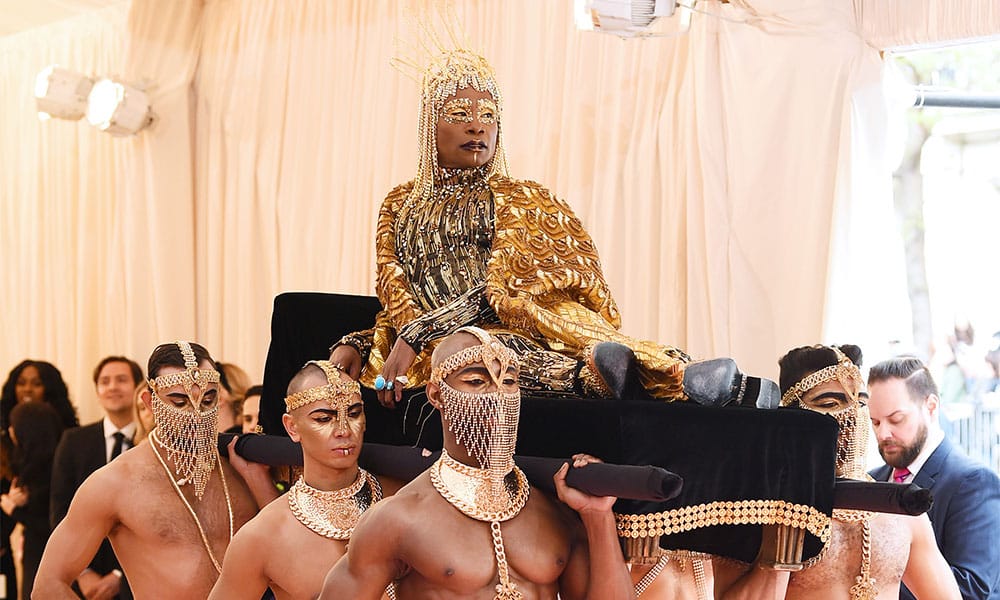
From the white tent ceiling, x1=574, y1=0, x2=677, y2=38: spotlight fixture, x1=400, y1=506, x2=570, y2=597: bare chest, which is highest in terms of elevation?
the white tent ceiling

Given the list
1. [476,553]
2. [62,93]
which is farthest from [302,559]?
[62,93]

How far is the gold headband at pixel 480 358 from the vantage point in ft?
10.6

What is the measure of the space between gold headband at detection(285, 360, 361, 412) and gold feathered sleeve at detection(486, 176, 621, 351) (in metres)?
0.57

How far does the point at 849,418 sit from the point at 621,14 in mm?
2457

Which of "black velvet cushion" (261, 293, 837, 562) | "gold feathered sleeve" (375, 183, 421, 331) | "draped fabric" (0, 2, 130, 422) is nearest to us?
"black velvet cushion" (261, 293, 837, 562)

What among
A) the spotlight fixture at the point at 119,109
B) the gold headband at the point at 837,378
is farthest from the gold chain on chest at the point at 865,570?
the spotlight fixture at the point at 119,109

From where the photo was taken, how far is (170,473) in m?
4.41

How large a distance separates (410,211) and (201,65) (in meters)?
4.44

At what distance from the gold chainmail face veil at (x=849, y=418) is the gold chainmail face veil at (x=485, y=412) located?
0.97 metres

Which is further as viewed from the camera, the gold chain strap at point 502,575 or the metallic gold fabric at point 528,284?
the metallic gold fabric at point 528,284

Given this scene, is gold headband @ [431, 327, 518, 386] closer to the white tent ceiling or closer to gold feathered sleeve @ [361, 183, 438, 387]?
gold feathered sleeve @ [361, 183, 438, 387]

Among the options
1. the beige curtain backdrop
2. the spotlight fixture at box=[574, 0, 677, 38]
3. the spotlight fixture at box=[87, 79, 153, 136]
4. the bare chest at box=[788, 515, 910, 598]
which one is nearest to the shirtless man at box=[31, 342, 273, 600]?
the bare chest at box=[788, 515, 910, 598]

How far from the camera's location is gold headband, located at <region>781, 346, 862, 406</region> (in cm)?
363

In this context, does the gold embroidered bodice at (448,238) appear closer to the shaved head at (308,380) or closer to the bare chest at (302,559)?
the shaved head at (308,380)
